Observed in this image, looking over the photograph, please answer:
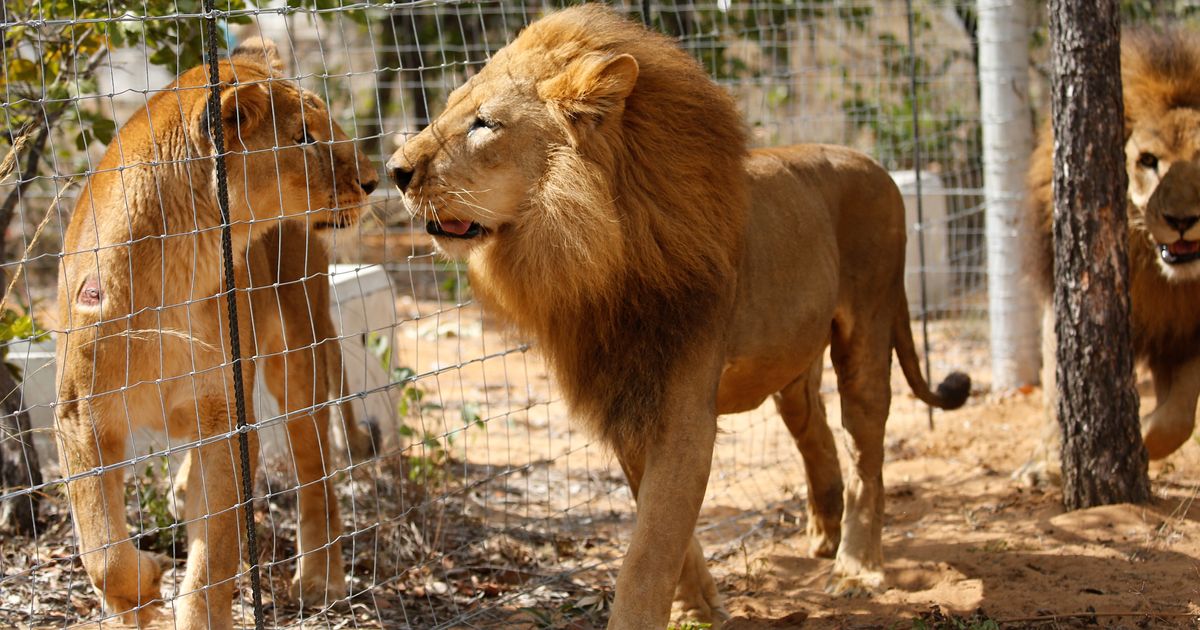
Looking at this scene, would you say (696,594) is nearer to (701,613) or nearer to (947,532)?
(701,613)

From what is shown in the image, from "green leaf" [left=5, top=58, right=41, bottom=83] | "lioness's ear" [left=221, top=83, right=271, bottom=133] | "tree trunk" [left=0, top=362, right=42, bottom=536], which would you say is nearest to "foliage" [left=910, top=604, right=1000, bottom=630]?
"lioness's ear" [left=221, top=83, right=271, bottom=133]

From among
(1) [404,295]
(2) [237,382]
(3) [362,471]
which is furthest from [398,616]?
(1) [404,295]

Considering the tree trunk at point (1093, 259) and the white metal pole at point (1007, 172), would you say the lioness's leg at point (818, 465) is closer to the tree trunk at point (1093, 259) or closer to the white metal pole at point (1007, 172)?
the tree trunk at point (1093, 259)

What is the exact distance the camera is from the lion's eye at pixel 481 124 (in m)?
3.17

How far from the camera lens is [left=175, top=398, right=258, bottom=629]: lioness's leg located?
126 inches

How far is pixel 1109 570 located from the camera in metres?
4.04

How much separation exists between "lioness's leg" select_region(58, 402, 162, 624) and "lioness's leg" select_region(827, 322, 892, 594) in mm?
2305

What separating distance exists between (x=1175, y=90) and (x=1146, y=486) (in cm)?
164

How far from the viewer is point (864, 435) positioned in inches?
168

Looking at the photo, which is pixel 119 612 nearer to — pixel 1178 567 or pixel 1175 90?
pixel 1178 567

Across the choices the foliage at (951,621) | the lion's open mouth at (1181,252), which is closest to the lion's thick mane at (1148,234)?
the lion's open mouth at (1181,252)

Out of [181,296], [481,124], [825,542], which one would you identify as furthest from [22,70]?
[825,542]

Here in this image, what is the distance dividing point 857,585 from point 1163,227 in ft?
6.26

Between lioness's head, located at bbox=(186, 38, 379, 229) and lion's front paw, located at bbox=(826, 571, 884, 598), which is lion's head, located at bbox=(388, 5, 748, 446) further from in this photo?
lion's front paw, located at bbox=(826, 571, 884, 598)
